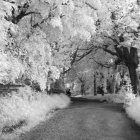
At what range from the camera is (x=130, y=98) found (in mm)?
18312

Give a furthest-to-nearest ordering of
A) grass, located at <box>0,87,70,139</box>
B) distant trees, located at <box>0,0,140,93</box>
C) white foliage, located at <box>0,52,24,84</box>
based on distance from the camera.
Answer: distant trees, located at <box>0,0,140,93</box> < white foliage, located at <box>0,52,24,84</box> < grass, located at <box>0,87,70,139</box>

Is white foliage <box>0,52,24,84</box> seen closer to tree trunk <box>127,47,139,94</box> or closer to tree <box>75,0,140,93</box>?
tree <box>75,0,140,93</box>

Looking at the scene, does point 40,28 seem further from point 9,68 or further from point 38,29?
point 9,68

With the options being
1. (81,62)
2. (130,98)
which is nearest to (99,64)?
(81,62)

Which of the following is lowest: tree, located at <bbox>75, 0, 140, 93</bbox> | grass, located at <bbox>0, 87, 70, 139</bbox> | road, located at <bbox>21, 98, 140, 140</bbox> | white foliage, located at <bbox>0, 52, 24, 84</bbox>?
road, located at <bbox>21, 98, 140, 140</bbox>

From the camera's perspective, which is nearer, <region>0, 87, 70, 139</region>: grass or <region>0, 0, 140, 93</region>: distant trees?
<region>0, 87, 70, 139</region>: grass

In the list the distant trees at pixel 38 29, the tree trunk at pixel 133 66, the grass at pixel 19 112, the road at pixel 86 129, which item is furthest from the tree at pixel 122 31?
the road at pixel 86 129

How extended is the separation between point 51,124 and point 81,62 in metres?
23.9

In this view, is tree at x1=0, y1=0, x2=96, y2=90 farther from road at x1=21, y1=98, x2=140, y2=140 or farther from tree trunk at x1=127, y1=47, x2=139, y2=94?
tree trunk at x1=127, y1=47, x2=139, y2=94

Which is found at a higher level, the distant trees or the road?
the distant trees

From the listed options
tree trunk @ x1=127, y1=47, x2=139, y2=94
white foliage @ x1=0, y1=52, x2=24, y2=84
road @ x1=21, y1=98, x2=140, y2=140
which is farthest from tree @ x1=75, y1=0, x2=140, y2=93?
white foliage @ x1=0, y1=52, x2=24, y2=84

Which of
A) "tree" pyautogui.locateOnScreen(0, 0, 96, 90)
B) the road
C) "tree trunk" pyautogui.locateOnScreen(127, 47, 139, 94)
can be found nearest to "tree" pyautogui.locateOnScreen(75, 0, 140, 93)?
"tree trunk" pyautogui.locateOnScreen(127, 47, 139, 94)

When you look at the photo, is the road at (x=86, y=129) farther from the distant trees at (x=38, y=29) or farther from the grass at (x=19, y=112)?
the distant trees at (x=38, y=29)

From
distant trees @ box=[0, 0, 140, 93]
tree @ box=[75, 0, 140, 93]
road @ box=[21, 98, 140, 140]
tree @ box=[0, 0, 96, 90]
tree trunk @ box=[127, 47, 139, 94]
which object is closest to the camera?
road @ box=[21, 98, 140, 140]
